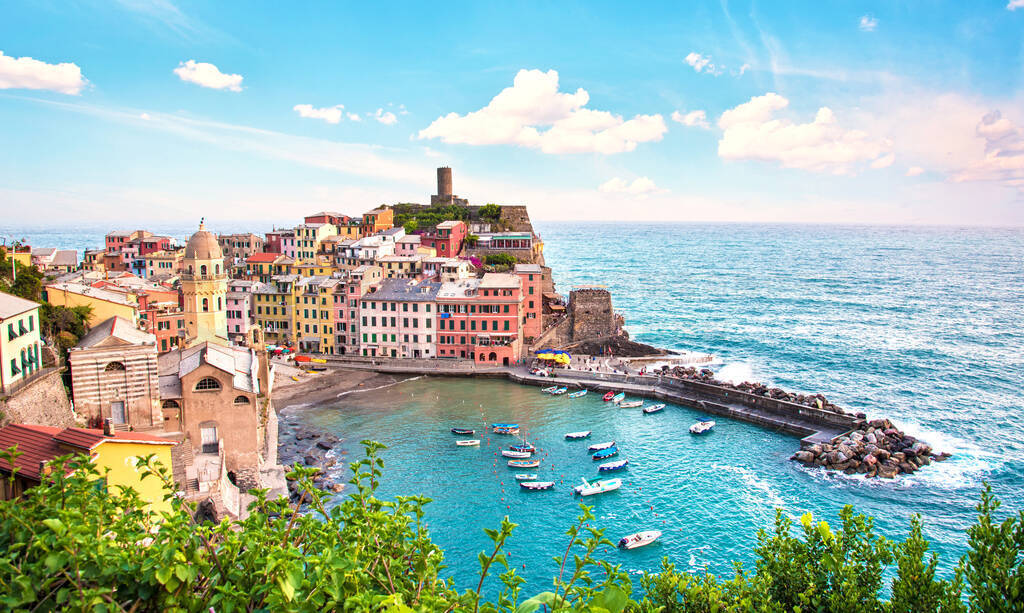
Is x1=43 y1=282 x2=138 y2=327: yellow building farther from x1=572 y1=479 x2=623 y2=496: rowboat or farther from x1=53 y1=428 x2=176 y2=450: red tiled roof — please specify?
x1=572 y1=479 x2=623 y2=496: rowboat

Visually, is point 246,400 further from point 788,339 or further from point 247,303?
point 788,339

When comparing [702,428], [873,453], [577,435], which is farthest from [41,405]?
[873,453]

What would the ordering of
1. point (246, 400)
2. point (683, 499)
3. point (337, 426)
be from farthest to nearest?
point (337, 426) → point (683, 499) → point (246, 400)

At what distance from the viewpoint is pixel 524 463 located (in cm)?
4631

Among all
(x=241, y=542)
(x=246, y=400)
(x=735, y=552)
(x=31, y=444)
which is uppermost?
(x=241, y=542)

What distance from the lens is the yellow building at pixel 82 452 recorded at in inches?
696

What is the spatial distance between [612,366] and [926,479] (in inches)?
1354

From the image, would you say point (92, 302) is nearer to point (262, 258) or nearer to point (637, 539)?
point (637, 539)

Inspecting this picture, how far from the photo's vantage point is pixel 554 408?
197ft

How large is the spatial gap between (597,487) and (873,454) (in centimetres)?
2094

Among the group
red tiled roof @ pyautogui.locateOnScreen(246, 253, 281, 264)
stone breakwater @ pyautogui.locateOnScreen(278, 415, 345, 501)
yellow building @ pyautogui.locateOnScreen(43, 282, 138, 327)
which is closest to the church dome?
yellow building @ pyautogui.locateOnScreen(43, 282, 138, 327)

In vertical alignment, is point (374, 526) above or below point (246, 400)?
above

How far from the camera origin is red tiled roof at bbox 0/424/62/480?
59.8 ft

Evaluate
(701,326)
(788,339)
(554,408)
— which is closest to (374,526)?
(554,408)
